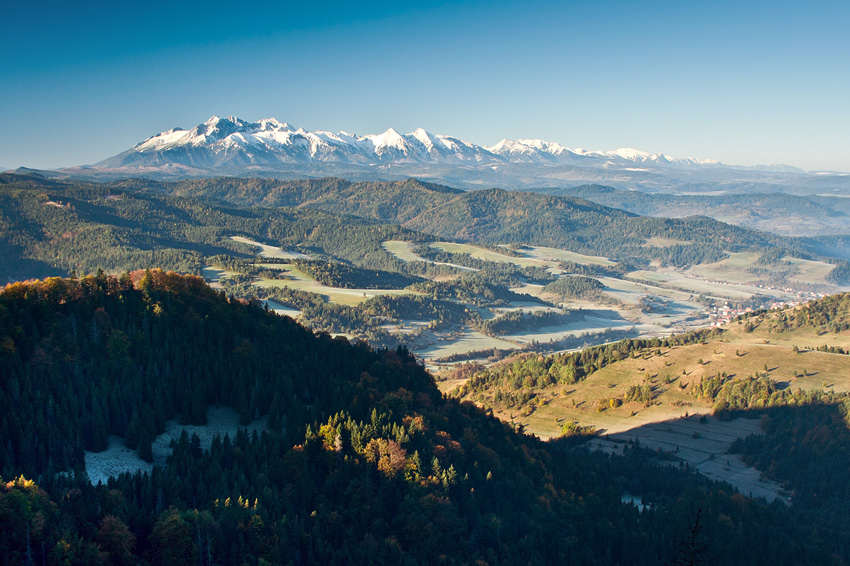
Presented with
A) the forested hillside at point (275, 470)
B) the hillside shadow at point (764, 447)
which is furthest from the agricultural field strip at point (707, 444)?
the forested hillside at point (275, 470)

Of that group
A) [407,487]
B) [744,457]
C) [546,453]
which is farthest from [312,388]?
[744,457]

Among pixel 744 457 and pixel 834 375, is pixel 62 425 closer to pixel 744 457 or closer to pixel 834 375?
pixel 744 457

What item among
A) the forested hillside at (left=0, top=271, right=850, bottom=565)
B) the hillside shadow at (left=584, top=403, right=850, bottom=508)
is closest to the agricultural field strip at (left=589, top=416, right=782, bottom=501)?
the hillside shadow at (left=584, top=403, right=850, bottom=508)

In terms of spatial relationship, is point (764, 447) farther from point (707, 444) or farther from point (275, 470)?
point (275, 470)

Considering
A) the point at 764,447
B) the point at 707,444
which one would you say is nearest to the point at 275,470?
the point at 707,444

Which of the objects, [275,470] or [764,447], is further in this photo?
[764,447]

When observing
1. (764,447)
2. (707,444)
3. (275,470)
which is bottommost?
(707,444)

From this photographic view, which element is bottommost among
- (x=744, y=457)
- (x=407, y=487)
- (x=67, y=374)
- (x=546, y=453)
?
(x=744, y=457)

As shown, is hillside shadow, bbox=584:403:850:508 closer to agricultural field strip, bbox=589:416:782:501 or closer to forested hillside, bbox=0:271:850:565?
agricultural field strip, bbox=589:416:782:501

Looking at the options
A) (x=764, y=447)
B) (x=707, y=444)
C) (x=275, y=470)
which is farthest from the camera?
(x=707, y=444)
